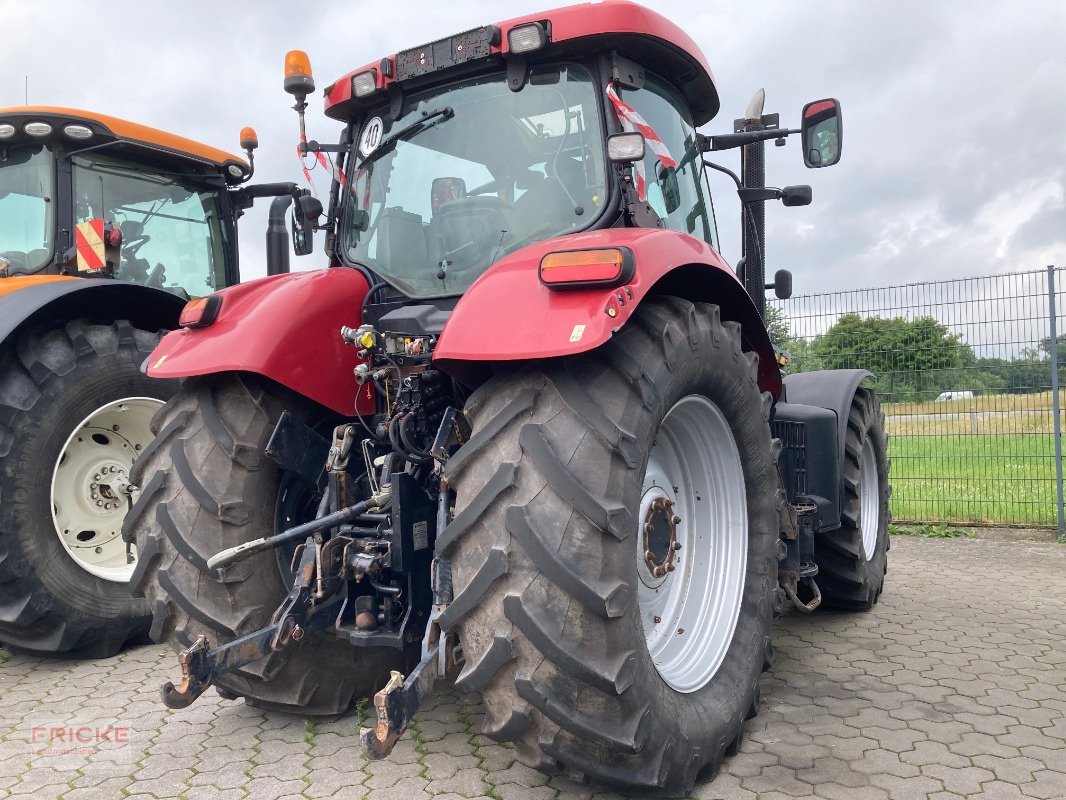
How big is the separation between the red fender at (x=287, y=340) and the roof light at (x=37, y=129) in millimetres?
2315

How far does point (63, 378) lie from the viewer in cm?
418

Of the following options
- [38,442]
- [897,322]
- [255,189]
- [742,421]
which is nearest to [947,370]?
[897,322]

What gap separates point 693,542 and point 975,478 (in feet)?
17.8

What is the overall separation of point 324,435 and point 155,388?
186 centimetres

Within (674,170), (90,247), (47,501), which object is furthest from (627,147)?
(90,247)

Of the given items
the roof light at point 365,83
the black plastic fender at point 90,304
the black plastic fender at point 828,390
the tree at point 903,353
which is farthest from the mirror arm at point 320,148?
the tree at point 903,353

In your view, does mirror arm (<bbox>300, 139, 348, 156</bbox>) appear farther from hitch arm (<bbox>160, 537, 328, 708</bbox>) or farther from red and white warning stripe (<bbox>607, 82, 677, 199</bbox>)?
hitch arm (<bbox>160, 537, 328, 708</bbox>)

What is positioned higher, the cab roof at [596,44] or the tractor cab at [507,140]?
the cab roof at [596,44]

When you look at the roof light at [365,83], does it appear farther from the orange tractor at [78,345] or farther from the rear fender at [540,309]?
the orange tractor at [78,345]

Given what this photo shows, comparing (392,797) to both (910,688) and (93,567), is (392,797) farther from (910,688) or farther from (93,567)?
(93,567)

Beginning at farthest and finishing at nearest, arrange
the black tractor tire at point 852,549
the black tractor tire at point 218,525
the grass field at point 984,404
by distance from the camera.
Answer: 1. the grass field at point 984,404
2. the black tractor tire at point 852,549
3. the black tractor tire at point 218,525

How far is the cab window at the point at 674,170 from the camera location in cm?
325

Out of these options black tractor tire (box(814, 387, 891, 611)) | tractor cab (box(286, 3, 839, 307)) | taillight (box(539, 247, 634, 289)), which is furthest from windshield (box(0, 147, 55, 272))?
black tractor tire (box(814, 387, 891, 611))

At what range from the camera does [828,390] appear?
490 cm
